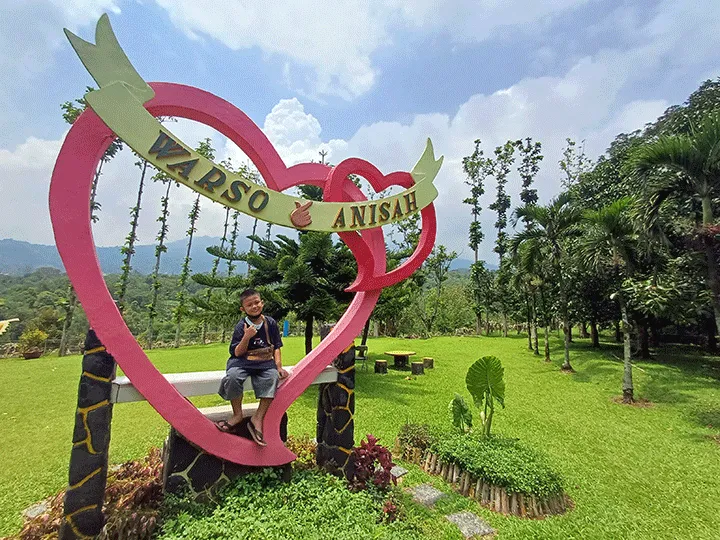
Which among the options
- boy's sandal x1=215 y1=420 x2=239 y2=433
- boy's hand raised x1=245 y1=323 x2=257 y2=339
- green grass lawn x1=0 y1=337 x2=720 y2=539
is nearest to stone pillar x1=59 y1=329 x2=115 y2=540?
boy's sandal x1=215 y1=420 x2=239 y2=433

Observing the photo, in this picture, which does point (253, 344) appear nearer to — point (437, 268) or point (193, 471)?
point (193, 471)

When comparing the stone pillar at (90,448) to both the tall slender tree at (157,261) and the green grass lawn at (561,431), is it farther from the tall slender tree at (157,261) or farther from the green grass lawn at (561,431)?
the tall slender tree at (157,261)

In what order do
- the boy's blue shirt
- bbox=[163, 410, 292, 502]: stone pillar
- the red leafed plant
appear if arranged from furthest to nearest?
the red leafed plant, the boy's blue shirt, bbox=[163, 410, 292, 502]: stone pillar

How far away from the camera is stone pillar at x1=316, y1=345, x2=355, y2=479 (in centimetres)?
373

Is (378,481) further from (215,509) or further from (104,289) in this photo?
(104,289)

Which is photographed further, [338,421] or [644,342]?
[644,342]

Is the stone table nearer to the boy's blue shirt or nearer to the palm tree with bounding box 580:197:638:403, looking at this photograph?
the palm tree with bounding box 580:197:638:403

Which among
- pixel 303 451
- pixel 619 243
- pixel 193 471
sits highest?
pixel 619 243

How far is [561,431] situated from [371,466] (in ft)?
14.0

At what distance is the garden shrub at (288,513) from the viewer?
2537 millimetres

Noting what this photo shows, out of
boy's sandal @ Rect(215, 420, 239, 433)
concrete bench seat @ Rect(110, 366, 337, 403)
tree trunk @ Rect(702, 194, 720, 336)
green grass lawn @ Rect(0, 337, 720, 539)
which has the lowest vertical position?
green grass lawn @ Rect(0, 337, 720, 539)

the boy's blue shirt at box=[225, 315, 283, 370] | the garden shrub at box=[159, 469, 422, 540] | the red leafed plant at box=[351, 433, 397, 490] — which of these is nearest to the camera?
the garden shrub at box=[159, 469, 422, 540]

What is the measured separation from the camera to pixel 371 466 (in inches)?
152

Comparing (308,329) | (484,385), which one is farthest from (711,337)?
(308,329)
